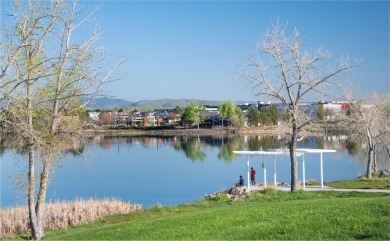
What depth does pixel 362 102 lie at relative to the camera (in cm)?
3334

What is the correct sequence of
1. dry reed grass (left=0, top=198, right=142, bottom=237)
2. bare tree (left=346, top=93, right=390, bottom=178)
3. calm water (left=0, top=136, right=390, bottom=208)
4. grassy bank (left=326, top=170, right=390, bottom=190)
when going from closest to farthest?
dry reed grass (left=0, top=198, right=142, bottom=237)
grassy bank (left=326, top=170, right=390, bottom=190)
bare tree (left=346, top=93, right=390, bottom=178)
calm water (left=0, top=136, right=390, bottom=208)

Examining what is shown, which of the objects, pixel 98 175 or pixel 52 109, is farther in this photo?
pixel 98 175

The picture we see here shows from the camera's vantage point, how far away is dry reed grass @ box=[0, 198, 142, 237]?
1898 centimetres

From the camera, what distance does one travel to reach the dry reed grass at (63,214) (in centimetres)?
1898

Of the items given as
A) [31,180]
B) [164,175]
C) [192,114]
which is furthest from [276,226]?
[192,114]

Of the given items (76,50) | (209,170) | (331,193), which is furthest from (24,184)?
(209,170)

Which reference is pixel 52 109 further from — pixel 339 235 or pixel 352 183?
pixel 352 183

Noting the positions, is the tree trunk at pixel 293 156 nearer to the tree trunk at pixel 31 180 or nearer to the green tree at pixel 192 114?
the tree trunk at pixel 31 180

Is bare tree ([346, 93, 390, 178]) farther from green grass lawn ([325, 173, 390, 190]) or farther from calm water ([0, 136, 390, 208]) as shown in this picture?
calm water ([0, 136, 390, 208])

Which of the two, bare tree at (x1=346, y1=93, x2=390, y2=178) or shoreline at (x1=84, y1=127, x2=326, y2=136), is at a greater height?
bare tree at (x1=346, y1=93, x2=390, y2=178)

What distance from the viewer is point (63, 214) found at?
20234 millimetres

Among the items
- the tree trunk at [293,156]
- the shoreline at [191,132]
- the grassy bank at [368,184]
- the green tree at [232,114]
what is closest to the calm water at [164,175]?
the tree trunk at [293,156]

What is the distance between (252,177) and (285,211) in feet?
62.4

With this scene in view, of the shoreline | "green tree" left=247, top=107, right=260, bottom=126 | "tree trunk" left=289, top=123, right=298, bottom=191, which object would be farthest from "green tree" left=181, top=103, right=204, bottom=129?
"tree trunk" left=289, top=123, right=298, bottom=191
